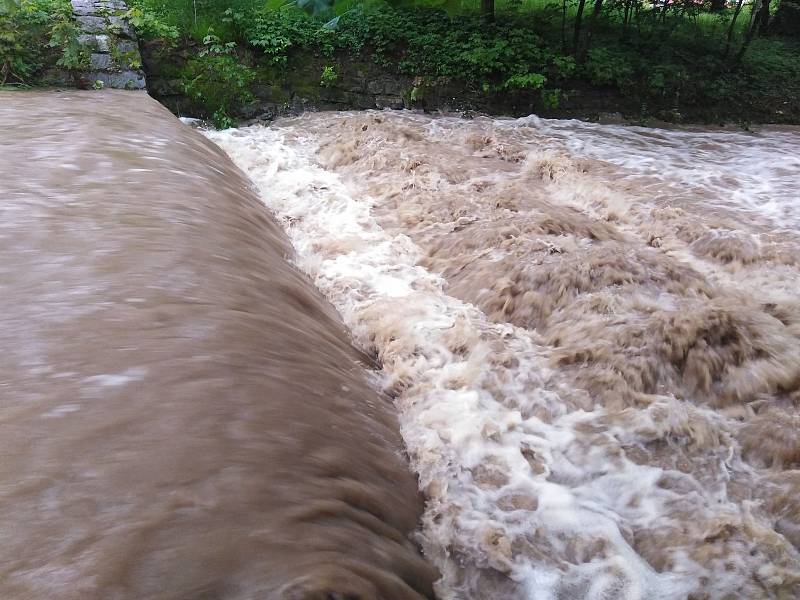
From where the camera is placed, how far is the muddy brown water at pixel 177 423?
1.45 m

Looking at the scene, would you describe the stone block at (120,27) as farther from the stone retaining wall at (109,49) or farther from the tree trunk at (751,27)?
the tree trunk at (751,27)

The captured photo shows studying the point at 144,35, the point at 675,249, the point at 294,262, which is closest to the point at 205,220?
the point at 294,262

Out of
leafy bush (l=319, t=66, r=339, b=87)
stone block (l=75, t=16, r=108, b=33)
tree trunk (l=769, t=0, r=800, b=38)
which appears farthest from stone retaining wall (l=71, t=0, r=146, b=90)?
tree trunk (l=769, t=0, r=800, b=38)

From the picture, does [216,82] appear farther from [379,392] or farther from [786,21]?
[786,21]

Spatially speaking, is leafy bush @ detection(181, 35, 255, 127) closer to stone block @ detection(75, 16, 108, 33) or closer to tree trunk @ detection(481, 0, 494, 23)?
stone block @ detection(75, 16, 108, 33)

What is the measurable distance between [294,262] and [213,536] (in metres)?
2.79

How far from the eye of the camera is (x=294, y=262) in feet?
13.6

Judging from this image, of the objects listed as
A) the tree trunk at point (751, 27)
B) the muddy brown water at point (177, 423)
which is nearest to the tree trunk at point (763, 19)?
the tree trunk at point (751, 27)

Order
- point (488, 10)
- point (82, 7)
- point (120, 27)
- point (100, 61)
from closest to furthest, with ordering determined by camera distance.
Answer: point (100, 61), point (120, 27), point (82, 7), point (488, 10)

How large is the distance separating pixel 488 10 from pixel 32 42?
6.91 m

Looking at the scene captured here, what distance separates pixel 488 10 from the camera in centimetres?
1008

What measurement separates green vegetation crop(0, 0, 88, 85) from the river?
2.92m

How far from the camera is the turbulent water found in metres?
2.17

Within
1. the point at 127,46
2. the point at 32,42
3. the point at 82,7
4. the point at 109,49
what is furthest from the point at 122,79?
the point at 82,7
